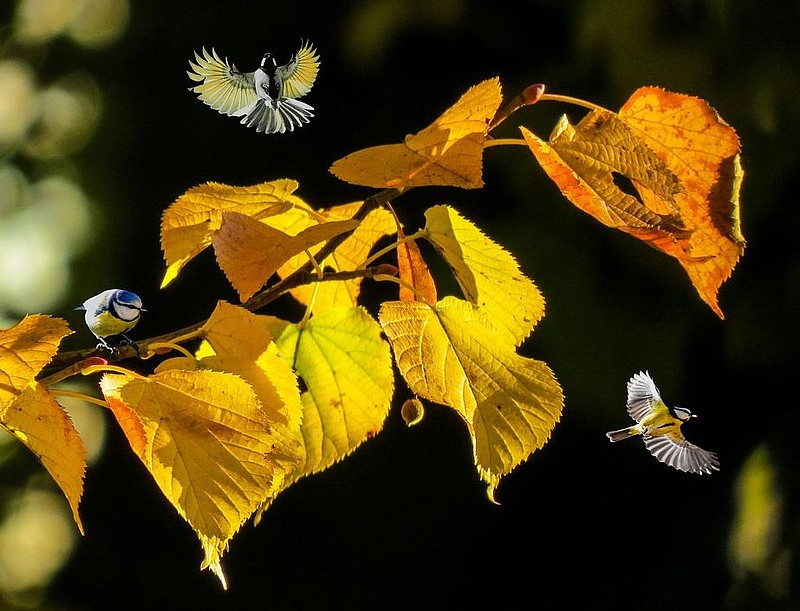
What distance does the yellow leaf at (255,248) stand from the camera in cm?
27

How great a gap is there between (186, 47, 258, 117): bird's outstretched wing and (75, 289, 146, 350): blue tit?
0.30 ft

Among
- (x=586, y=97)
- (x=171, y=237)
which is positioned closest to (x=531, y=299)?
(x=171, y=237)

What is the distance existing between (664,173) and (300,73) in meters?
0.15

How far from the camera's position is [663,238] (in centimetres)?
28

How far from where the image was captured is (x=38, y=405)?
28 cm

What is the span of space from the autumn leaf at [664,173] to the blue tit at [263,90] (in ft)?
0.37

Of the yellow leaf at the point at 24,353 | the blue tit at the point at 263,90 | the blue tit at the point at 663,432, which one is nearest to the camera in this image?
the yellow leaf at the point at 24,353

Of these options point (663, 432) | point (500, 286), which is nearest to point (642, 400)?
point (663, 432)

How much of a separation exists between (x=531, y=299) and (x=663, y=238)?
8 centimetres

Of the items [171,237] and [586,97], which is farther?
[586,97]

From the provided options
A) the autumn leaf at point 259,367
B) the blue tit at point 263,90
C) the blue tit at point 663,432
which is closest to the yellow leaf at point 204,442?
the autumn leaf at point 259,367

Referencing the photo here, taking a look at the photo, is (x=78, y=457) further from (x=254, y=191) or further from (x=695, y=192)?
(x=695, y=192)

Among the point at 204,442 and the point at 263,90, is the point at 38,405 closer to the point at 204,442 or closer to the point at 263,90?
the point at 204,442

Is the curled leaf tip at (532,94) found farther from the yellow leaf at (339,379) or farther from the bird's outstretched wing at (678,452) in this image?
the bird's outstretched wing at (678,452)
